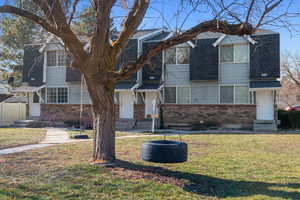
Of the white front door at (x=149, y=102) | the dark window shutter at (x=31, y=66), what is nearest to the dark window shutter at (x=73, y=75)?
the dark window shutter at (x=31, y=66)

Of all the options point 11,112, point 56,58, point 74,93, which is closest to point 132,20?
point 74,93

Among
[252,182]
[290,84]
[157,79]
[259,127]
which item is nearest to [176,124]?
[157,79]

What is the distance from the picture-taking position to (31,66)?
2523 cm

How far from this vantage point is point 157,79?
22.3 m

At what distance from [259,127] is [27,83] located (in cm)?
1898

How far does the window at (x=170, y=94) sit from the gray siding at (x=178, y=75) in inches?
17.6

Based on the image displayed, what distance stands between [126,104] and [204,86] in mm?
6079

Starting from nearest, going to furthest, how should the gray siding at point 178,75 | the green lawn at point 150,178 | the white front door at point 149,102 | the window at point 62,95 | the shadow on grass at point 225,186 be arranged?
1. the green lawn at point 150,178
2. the shadow on grass at point 225,186
3. the gray siding at point 178,75
4. the white front door at point 149,102
5. the window at point 62,95

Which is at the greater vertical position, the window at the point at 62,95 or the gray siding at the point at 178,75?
the gray siding at the point at 178,75

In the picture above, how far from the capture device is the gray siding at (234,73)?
20672 millimetres

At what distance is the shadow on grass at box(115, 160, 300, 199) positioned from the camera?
5510 millimetres

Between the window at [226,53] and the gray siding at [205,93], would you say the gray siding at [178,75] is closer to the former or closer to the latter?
the gray siding at [205,93]

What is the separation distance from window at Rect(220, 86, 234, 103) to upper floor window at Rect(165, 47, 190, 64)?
3.27 metres

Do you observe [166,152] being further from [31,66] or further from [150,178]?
[31,66]
